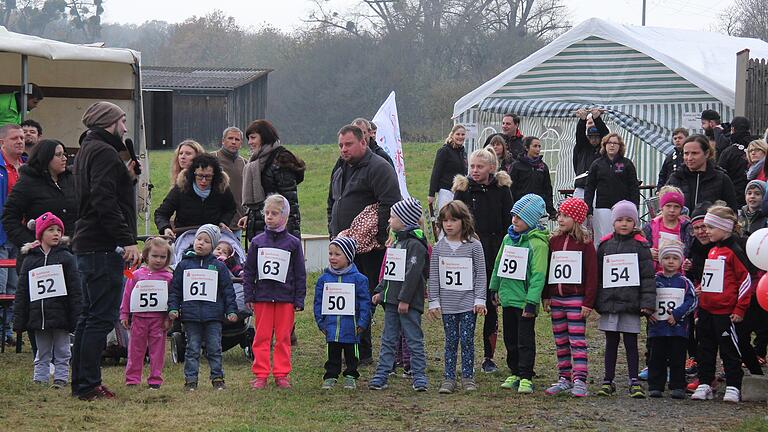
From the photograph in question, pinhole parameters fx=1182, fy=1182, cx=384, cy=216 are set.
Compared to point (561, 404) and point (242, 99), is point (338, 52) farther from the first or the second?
point (561, 404)

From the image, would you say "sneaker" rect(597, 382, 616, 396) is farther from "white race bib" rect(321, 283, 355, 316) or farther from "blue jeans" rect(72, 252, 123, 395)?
"blue jeans" rect(72, 252, 123, 395)

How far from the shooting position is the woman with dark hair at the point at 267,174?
31.9 feet

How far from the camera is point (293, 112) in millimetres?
52469

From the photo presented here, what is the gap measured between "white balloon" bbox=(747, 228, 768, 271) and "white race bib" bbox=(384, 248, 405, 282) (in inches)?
92.2

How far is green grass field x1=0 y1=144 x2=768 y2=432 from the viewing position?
6.98 metres

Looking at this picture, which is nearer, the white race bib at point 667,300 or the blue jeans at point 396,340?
the white race bib at point 667,300

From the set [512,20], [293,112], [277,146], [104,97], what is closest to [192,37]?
[293,112]

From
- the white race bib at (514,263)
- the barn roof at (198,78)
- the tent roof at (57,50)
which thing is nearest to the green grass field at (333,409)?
the white race bib at (514,263)

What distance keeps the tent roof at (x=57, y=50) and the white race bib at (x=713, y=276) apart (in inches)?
287

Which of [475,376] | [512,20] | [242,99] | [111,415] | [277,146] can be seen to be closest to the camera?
[111,415]

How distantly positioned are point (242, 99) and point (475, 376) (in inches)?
1347

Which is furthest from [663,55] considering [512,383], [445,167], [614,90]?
[512,383]

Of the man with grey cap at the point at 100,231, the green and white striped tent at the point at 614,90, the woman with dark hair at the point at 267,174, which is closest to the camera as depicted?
the man with grey cap at the point at 100,231

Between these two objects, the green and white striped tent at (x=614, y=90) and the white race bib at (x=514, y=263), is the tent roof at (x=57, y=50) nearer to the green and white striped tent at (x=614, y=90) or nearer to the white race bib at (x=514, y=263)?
the green and white striped tent at (x=614, y=90)
